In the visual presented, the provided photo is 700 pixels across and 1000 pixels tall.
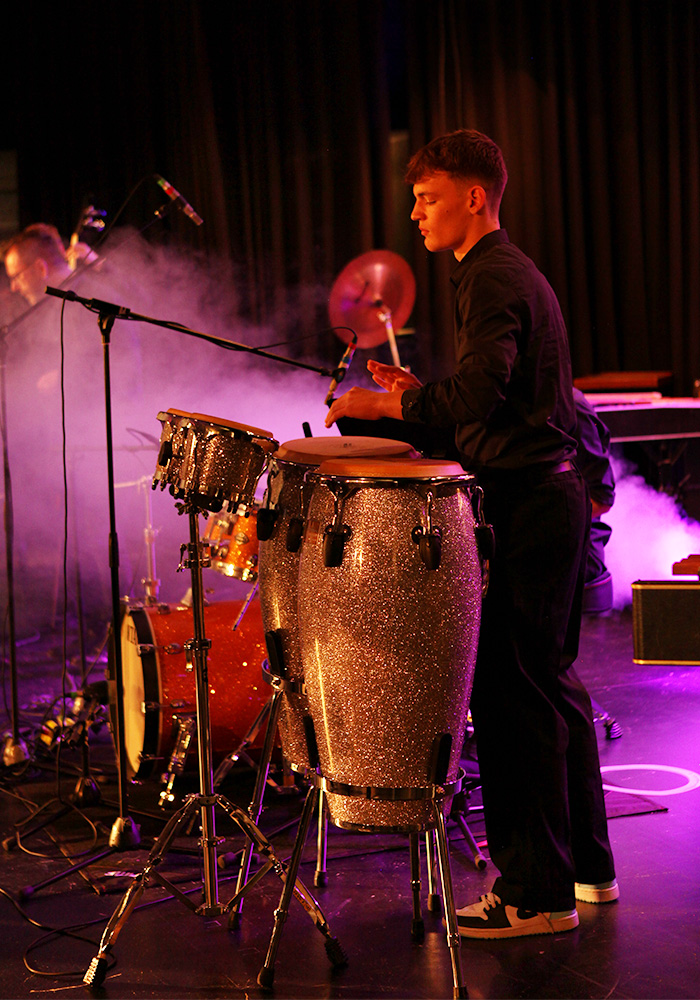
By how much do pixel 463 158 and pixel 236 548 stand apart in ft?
4.99

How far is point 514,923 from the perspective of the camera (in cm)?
233

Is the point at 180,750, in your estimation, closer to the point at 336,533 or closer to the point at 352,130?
the point at 336,533

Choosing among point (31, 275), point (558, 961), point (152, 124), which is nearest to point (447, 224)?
point (558, 961)

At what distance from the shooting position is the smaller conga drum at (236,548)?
10.8 feet

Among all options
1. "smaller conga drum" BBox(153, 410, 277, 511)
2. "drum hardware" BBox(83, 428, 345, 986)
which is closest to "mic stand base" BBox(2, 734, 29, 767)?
"drum hardware" BBox(83, 428, 345, 986)

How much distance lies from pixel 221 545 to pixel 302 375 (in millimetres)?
3390

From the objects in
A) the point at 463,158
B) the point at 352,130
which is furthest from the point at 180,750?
the point at 352,130

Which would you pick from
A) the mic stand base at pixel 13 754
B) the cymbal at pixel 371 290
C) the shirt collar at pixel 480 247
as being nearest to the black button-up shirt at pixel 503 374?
the shirt collar at pixel 480 247

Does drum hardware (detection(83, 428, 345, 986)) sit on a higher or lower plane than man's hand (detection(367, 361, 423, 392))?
lower

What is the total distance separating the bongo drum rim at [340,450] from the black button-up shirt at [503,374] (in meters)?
0.12

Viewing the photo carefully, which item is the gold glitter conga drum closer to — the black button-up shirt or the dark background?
the black button-up shirt

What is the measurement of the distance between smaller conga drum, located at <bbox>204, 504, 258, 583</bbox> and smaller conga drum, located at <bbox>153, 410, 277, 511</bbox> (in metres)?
0.89

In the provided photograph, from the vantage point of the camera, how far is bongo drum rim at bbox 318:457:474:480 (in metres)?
2.07

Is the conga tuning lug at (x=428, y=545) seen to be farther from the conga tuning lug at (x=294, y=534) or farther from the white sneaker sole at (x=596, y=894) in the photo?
the white sneaker sole at (x=596, y=894)
